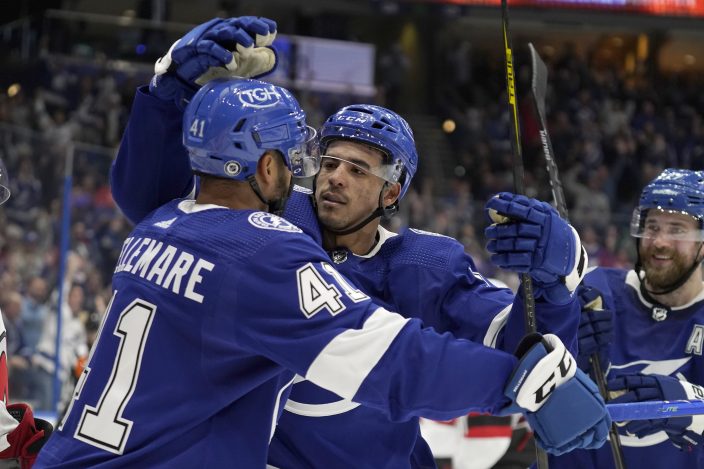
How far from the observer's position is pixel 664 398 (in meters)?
3.19

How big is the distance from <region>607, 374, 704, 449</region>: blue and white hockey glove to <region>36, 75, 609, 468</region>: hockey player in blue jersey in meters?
1.14

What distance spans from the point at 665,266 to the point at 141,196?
1802 mm

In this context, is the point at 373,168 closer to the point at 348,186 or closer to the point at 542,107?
the point at 348,186

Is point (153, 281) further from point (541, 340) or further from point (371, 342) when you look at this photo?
point (541, 340)

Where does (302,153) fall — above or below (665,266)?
above

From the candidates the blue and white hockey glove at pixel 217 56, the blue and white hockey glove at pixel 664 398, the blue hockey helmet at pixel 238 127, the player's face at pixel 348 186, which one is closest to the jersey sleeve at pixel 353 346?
the blue hockey helmet at pixel 238 127

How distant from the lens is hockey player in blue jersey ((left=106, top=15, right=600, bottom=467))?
8.97 ft

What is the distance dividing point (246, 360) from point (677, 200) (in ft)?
6.42

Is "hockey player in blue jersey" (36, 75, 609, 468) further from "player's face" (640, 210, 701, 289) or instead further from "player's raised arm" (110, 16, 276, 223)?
"player's face" (640, 210, 701, 289)

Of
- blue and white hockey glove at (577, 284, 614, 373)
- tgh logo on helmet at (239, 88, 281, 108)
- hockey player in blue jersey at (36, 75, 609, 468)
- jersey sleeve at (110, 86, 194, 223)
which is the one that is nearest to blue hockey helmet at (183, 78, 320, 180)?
tgh logo on helmet at (239, 88, 281, 108)

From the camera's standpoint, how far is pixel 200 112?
233 cm

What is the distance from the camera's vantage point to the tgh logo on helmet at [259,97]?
92.0 inches

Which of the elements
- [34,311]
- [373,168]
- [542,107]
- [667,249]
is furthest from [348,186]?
[34,311]

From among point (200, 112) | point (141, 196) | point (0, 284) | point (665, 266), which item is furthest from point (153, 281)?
point (0, 284)
